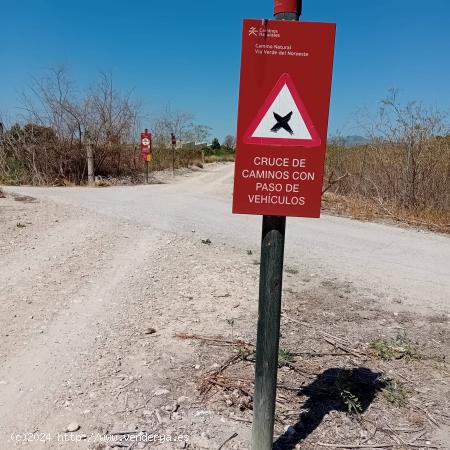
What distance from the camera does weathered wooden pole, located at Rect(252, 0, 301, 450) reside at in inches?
78.7

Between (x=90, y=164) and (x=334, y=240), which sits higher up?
(x=90, y=164)

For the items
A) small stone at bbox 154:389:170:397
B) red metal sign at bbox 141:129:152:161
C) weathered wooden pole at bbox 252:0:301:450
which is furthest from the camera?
red metal sign at bbox 141:129:152:161

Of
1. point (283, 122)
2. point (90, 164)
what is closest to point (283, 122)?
point (283, 122)

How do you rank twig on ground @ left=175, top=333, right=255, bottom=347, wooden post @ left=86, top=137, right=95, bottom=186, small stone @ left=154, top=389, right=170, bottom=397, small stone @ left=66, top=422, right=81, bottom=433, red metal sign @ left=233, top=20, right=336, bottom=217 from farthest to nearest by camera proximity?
1. wooden post @ left=86, top=137, right=95, bottom=186
2. twig on ground @ left=175, top=333, right=255, bottom=347
3. small stone @ left=154, top=389, right=170, bottom=397
4. small stone @ left=66, top=422, right=81, bottom=433
5. red metal sign @ left=233, top=20, right=336, bottom=217

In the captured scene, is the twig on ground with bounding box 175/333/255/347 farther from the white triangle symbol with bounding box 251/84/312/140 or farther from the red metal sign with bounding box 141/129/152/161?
the red metal sign with bounding box 141/129/152/161

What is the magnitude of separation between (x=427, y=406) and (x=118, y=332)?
2.36m

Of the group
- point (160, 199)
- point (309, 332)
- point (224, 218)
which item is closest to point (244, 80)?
point (309, 332)

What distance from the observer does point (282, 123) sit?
6.11 feet

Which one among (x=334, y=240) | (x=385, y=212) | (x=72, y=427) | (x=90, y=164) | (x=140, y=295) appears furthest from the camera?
(x=90, y=164)

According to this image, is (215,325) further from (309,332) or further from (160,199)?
(160,199)

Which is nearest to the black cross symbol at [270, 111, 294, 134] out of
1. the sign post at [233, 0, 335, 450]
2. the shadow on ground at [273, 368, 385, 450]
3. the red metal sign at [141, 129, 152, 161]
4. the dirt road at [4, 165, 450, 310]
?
the sign post at [233, 0, 335, 450]

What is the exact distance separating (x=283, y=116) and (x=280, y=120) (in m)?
0.02

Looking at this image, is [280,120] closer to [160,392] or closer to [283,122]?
[283,122]

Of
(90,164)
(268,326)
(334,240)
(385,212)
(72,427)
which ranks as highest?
(90,164)
